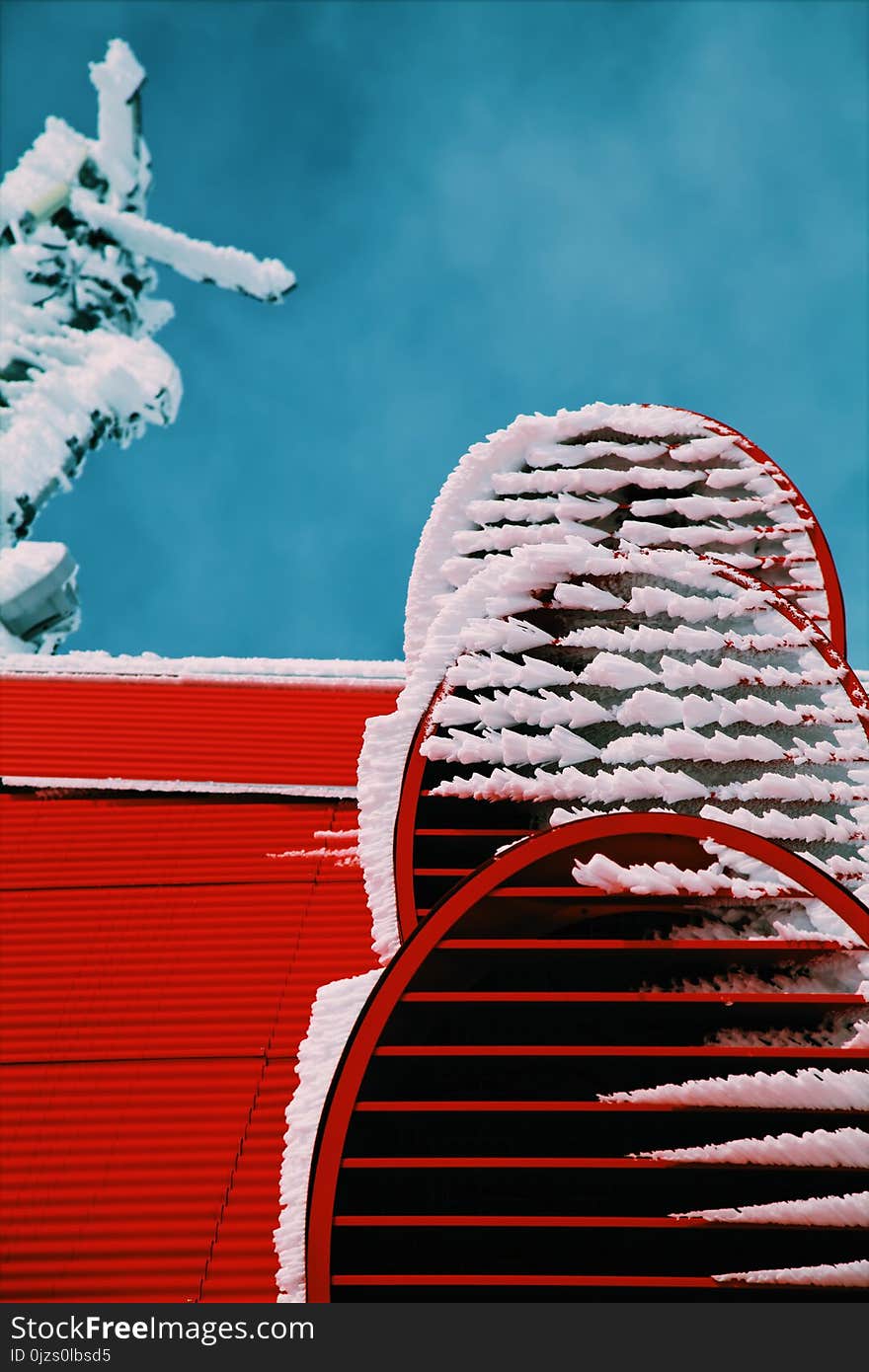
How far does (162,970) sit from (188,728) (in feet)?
5.99

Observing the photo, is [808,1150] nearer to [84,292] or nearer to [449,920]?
[449,920]

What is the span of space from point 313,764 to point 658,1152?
3433 mm

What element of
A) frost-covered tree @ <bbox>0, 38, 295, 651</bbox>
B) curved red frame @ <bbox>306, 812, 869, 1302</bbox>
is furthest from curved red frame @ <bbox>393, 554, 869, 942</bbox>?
frost-covered tree @ <bbox>0, 38, 295, 651</bbox>

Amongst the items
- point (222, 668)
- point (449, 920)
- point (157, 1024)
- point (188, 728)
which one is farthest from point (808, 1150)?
point (222, 668)

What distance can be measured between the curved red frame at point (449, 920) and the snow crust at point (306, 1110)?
0.21 feet

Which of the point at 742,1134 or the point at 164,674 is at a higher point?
the point at 164,674

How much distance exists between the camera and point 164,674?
6.05 m

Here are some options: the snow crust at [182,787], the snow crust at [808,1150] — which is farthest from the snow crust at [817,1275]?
the snow crust at [182,787]

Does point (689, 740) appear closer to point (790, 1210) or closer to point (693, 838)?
point (693, 838)

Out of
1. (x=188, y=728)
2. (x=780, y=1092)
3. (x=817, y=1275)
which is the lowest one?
(x=817, y=1275)

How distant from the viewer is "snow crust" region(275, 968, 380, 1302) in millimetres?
2158

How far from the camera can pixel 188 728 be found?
18.2 ft

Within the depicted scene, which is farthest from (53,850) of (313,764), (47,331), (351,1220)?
(47,331)

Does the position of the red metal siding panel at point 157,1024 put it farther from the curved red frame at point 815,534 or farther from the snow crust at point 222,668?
the curved red frame at point 815,534
